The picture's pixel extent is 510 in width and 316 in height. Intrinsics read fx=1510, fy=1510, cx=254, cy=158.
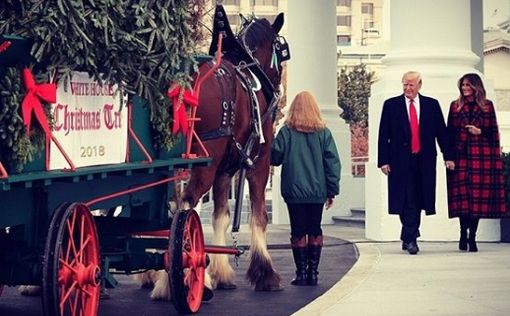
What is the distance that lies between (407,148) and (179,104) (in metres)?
5.30

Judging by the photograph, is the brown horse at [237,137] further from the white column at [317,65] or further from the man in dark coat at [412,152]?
the white column at [317,65]

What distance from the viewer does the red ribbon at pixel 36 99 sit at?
8164 millimetres

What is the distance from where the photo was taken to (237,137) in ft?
39.3

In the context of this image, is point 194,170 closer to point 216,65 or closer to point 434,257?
point 216,65

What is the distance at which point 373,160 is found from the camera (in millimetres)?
17844

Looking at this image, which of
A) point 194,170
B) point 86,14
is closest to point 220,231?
point 194,170

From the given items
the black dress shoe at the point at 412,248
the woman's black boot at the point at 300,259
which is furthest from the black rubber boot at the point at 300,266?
the black dress shoe at the point at 412,248

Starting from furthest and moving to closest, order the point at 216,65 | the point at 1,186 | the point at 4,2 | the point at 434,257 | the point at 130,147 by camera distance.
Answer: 1. the point at 434,257
2. the point at 216,65
3. the point at 130,147
4. the point at 4,2
5. the point at 1,186

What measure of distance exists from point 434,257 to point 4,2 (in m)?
7.03

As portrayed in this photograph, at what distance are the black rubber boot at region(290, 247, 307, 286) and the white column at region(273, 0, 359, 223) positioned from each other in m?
10.4

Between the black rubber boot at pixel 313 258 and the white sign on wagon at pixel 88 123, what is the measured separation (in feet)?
11.7

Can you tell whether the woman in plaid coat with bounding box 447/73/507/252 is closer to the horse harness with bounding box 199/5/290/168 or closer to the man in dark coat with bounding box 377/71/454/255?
the man in dark coat with bounding box 377/71/454/255

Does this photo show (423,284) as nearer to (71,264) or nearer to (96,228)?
(96,228)

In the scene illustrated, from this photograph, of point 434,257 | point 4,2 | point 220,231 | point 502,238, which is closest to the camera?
point 4,2
